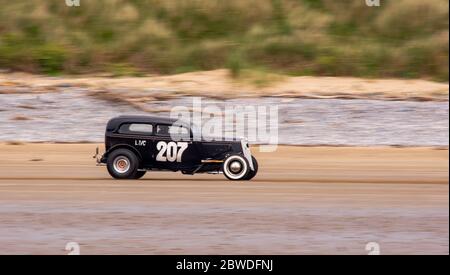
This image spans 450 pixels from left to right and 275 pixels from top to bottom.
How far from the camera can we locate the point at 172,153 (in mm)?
16547

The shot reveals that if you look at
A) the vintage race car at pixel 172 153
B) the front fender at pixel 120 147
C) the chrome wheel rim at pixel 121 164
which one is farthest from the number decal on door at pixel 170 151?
the chrome wheel rim at pixel 121 164

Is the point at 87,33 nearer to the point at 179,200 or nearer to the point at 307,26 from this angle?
the point at 307,26

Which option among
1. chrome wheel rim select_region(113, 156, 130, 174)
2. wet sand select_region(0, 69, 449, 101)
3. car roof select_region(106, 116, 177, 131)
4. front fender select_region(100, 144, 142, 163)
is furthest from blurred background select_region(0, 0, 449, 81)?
chrome wheel rim select_region(113, 156, 130, 174)

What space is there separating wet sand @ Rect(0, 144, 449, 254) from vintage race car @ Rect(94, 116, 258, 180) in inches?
9.3

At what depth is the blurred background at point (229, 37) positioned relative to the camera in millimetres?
27428

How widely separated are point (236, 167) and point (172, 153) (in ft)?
3.28

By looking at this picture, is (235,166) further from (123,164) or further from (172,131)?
(123,164)

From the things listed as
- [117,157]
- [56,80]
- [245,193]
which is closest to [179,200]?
[245,193]

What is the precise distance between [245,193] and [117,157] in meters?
2.46

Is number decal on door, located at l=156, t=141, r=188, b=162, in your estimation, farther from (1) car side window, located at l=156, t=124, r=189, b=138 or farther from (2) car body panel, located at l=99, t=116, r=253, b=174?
(1) car side window, located at l=156, t=124, r=189, b=138

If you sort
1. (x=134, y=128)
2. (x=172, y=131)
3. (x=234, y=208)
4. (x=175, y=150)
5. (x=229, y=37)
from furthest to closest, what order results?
(x=229, y=37)
(x=134, y=128)
(x=172, y=131)
(x=175, y=150)
(x=234, y=208)

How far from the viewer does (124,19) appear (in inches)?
1243

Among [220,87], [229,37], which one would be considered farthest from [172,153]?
[229,37]

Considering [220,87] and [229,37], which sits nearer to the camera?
[220,87]
